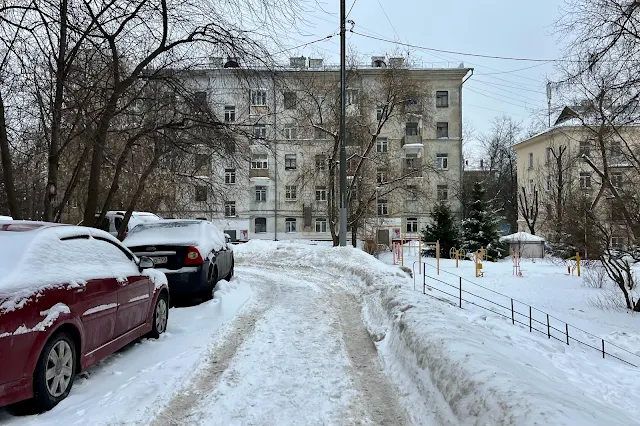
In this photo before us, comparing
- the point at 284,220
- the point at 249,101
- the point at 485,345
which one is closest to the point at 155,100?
the point at 249,101

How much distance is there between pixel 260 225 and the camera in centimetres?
4341

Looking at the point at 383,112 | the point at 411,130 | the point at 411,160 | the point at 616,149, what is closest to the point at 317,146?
the point at 411,160

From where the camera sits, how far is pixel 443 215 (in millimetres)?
31203

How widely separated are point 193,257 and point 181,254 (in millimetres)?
207

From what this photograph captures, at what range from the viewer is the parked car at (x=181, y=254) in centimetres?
788

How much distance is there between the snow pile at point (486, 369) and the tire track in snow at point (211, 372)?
1.76 m

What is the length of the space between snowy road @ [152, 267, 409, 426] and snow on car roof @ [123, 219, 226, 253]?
1753 mm

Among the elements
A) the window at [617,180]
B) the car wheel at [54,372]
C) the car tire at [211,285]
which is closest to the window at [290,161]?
the window at [617,180]

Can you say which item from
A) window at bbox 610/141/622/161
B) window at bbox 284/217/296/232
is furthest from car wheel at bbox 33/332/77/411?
window at bbox 284/217/296/232

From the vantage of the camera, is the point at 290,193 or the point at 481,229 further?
the point at 290,193

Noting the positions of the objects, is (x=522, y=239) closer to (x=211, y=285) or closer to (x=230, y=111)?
(x=230, y=111)

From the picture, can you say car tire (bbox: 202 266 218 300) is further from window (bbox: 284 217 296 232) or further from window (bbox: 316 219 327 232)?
window (bbox: 284 217 296 232)

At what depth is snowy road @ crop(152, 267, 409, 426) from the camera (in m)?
3.71

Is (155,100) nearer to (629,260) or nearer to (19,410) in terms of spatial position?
(19,410)
